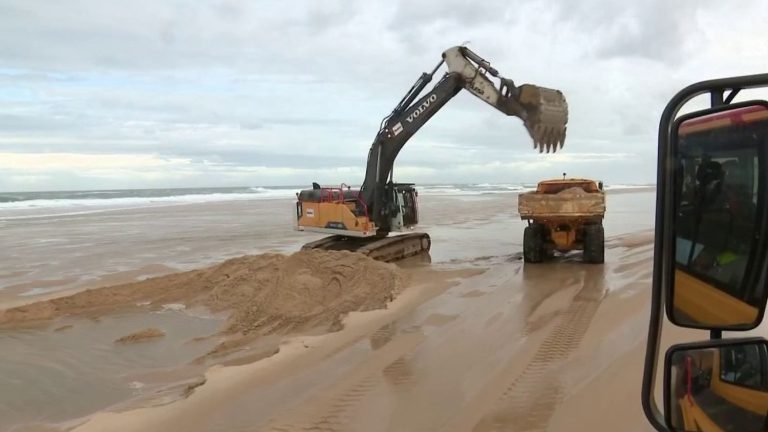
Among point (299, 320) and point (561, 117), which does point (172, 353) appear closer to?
point (299, 320)

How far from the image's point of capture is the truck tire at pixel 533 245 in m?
11.8

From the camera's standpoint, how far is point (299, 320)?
779 cm

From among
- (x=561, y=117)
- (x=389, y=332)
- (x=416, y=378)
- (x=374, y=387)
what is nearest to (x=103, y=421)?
(x=374, y=387)

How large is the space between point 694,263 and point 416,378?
3790mm

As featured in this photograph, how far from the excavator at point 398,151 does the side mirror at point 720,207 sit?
416 inches

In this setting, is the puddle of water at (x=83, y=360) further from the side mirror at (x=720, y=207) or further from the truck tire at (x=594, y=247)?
the truck tire at (x=594, y=247)

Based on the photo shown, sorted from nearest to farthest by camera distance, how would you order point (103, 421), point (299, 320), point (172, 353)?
point (103, 421)
point (172, 353)
point (299, 320)

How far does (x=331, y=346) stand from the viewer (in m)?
6.40

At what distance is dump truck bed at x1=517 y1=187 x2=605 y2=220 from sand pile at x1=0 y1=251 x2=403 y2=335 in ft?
10.6

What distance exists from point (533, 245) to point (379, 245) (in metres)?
3.13

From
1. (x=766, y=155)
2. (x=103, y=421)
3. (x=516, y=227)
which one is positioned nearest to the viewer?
(x=766, y=155)

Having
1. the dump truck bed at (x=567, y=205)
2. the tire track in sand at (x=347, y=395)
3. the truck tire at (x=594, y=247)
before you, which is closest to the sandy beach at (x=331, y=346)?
the tire track in sand at (x=347, y=395)

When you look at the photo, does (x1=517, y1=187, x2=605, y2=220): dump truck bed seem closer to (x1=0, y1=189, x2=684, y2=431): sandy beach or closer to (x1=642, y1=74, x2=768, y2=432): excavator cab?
(x1=0, y1=189, x2=684, y2=431): sandy beach

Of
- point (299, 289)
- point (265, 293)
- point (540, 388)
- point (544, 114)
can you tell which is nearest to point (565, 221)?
point (544, 114)
